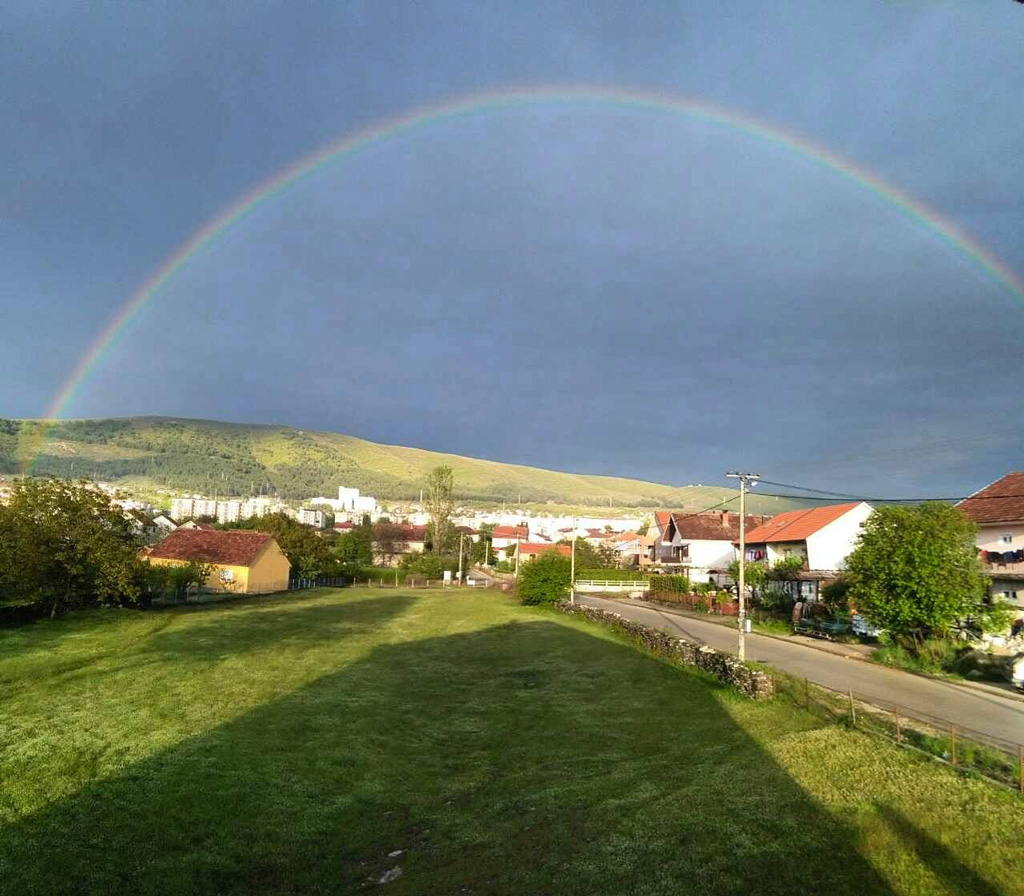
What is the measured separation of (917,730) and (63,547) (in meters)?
47.8

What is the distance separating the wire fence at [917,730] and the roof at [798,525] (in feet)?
139

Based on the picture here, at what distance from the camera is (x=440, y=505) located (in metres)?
126

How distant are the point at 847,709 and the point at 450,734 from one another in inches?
463

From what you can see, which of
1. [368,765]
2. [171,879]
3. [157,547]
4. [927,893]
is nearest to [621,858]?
[927,893]

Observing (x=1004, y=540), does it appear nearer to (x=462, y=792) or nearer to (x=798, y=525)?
(x=798, y=525)

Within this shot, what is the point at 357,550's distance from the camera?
117062 mm

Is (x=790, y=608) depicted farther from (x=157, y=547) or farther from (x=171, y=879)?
(x=157, y=547)

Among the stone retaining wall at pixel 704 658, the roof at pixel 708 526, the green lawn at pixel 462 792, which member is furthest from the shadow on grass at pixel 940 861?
the roof at pixel 708 526

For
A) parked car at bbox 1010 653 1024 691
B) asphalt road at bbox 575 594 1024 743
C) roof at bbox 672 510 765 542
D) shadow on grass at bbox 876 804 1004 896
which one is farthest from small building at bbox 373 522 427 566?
shadow on grass at bbox 876 804 1004 896

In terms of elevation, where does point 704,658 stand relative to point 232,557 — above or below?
below

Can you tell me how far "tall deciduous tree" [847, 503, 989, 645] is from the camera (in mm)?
29641

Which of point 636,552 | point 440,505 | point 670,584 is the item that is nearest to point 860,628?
point 670,584

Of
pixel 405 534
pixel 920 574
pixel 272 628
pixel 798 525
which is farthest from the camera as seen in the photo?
pixel 405 534

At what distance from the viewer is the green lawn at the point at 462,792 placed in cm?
1029
